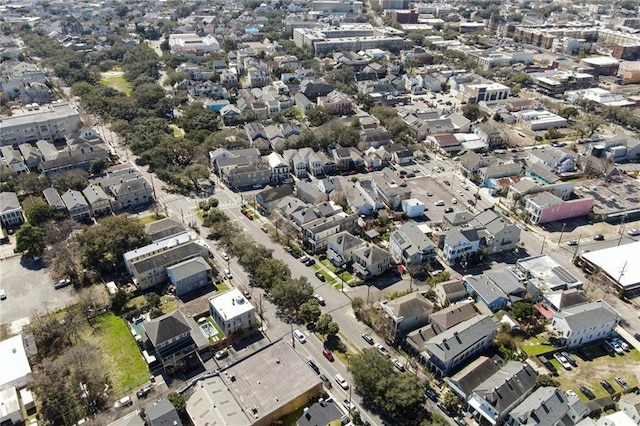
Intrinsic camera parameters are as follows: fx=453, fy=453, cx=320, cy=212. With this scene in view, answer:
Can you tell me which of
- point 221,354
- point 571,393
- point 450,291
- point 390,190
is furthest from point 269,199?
point 571,393

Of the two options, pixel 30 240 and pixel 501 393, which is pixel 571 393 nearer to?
pixel 501 393

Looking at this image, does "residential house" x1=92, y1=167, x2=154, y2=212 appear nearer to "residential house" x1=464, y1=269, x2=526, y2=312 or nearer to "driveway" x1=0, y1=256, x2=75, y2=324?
"driveway" x1=0, y1=256, x2=75, y2=324

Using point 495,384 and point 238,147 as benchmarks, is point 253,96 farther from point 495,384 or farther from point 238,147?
point 495,384

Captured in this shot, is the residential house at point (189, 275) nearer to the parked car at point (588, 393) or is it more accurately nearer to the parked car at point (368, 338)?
the parked car at point (368, 338)

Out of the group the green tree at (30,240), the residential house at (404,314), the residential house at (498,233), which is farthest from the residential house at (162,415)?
the residential house at (498,233)

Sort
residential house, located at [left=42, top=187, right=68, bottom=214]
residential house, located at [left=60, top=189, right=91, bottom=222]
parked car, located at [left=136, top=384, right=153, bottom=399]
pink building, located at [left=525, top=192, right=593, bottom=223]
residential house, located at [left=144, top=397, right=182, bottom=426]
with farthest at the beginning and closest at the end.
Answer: pink building, located at [left=525, top=192, right=593, bottom=223] < residential house, located at [left=42, top=187, right=68, bottom=214] < residential house, located at [left=60, top=189, right=91, bottom=222] < parked car, located at [left=136, top=384, right=153, bottom=399] < residential house, located at [left=144, top=397, right=182, bottom=426]

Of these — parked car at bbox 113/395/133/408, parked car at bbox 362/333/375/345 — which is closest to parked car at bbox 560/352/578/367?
parked car at bbox 362/333/375/345

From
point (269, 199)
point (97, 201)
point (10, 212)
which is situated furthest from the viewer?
point (269, 199)
